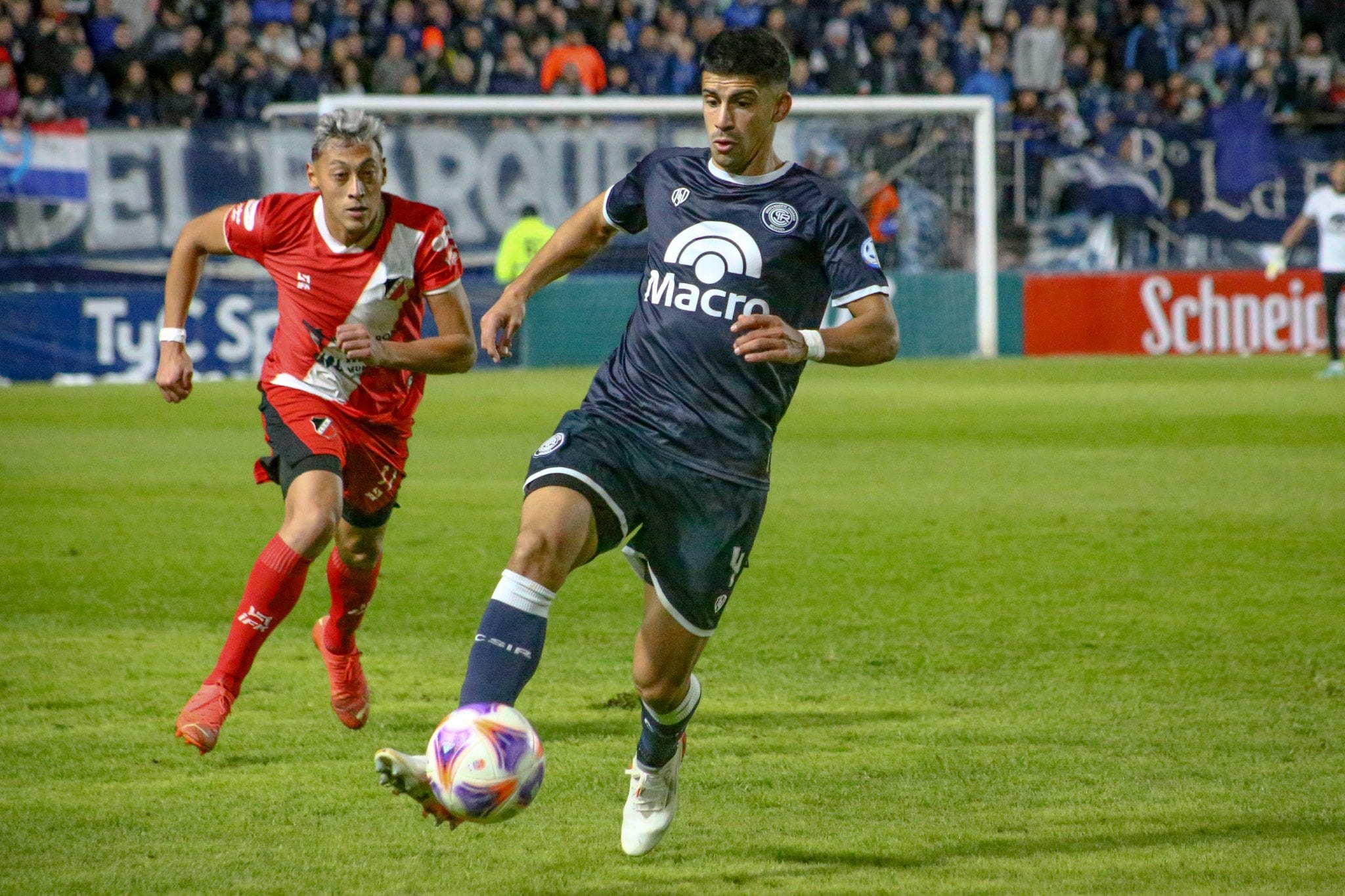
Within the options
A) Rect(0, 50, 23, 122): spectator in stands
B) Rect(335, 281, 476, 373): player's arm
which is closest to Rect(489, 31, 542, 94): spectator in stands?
Rect(0, 50, 23, 122): spectator in stands

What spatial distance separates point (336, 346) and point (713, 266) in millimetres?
1584

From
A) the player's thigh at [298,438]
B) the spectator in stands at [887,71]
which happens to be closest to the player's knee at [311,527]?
the player's thigh at [298,438]

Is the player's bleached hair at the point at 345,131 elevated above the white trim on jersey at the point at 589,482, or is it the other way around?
the player's bleached hair at the point at 345,131

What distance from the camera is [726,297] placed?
191 inches

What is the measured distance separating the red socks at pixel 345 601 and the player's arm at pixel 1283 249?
58.1ft

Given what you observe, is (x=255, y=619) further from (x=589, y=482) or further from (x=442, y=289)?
(x=589, y=482)

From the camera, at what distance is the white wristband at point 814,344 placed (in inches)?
175

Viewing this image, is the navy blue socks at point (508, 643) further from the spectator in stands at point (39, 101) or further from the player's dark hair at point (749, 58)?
the spectator in stands at point (39, 101)

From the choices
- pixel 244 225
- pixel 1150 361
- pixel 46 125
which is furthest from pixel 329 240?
pixel 1150 361

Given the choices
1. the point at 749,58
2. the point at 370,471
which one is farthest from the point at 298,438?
the point at 749,58

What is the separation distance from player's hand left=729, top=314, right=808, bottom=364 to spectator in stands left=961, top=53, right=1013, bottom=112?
23.6 m

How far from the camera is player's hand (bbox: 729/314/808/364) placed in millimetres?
4297

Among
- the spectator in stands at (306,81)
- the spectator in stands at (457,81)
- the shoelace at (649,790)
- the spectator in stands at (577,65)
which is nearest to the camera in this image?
the shoelace at (649,790)

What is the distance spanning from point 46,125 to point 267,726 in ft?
55.3
